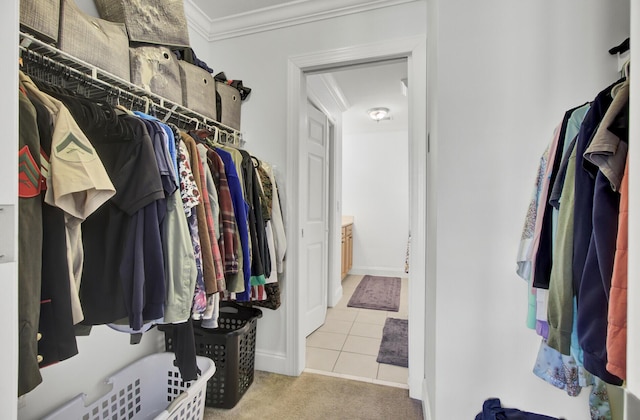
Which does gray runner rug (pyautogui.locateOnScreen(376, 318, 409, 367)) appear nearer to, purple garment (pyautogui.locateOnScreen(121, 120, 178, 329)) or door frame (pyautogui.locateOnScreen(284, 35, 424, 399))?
door frame (pyautogui.locateOnScreen(284, 35, 424, 399))

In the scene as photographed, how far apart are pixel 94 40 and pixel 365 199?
4387mm

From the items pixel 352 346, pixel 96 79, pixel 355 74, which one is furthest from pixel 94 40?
pixel 352 346

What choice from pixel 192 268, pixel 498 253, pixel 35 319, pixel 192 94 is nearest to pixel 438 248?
pixel 498 253

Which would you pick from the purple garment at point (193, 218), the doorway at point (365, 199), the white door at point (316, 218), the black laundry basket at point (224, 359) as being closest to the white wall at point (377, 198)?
the doorway at point (365, 199)

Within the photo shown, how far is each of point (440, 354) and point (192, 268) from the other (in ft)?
3.22

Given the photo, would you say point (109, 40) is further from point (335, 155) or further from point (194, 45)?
point (335, 155)

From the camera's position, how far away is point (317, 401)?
177cm

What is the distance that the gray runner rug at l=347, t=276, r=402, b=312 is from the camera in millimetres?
3559

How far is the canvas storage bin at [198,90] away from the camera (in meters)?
1.64

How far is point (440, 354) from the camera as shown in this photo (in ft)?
3.83

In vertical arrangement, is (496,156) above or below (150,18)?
below

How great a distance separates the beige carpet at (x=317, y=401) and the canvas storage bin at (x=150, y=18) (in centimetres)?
195

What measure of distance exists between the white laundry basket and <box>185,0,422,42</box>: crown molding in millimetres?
2068

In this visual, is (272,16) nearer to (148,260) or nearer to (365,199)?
(148,260)
